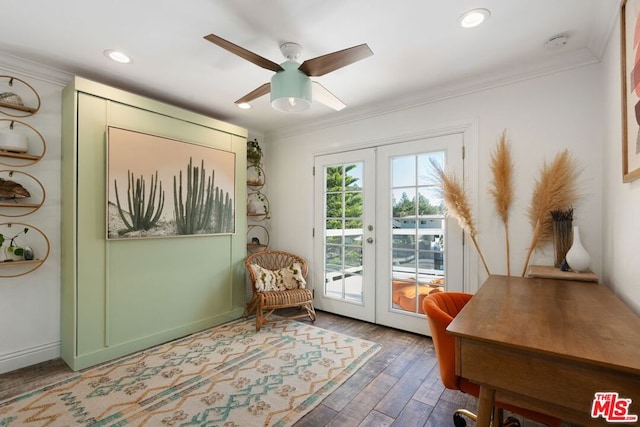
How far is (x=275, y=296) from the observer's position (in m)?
3.16

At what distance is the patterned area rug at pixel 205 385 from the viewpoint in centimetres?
179

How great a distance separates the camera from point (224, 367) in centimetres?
237

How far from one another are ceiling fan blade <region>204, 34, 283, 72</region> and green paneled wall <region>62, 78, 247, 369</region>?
4.79 ft

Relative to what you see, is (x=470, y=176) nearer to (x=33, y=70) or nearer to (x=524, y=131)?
(x=524, y=131)

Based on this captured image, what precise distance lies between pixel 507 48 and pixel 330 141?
1975 mm

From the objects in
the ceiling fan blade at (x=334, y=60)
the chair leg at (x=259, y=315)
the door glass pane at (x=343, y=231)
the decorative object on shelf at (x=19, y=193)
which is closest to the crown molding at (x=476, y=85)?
the door glass pane at (x=343, y=231)

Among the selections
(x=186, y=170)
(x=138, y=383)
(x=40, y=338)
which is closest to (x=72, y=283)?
(x=40, y=338)

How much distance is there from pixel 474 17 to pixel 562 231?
5.29 feet

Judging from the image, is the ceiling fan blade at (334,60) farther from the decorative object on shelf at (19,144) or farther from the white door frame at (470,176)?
the decorative object on shelf at (19,144)

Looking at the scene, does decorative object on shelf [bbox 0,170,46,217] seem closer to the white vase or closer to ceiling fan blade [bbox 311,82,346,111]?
ceiling fan blade [bbox 311,82,346,111]

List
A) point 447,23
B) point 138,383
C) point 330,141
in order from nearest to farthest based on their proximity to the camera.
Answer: point 447,23 < point 138,383 < point 330,141

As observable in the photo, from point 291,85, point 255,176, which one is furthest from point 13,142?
point 255,176

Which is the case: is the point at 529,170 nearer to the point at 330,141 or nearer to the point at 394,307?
the point at 394,307

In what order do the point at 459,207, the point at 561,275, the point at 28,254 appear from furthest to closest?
1. the point at 459,207
2. the point at 28,254
3. the point at 561,275
